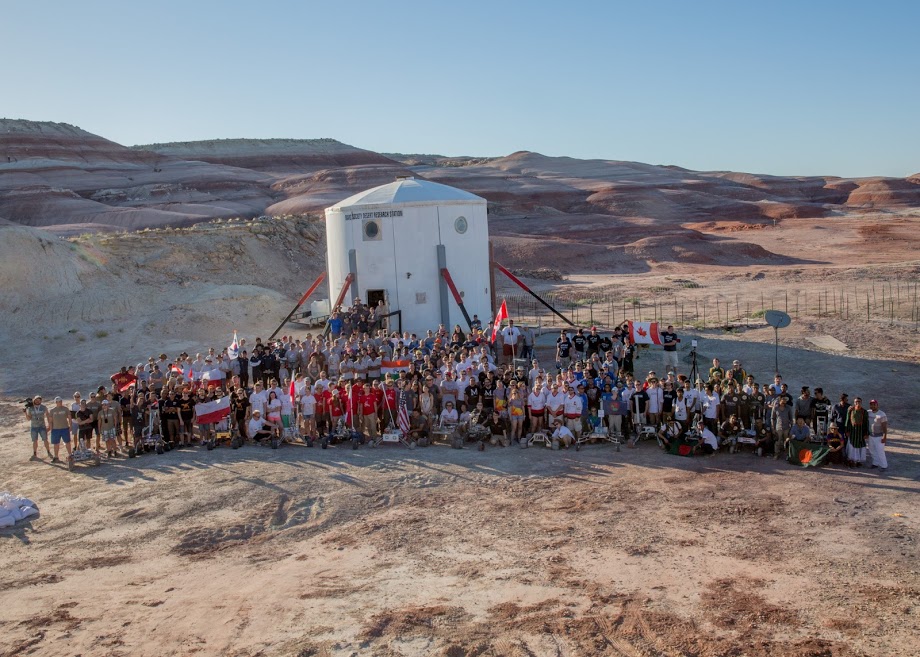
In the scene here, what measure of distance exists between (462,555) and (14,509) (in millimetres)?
6759

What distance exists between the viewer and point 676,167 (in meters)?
142

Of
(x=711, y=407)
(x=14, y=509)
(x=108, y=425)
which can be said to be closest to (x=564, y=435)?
(x=711, y=407)

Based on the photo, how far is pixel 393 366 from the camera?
57.4ft

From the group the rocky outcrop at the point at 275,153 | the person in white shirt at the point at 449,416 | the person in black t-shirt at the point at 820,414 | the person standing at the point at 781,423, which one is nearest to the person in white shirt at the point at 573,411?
the person in white shirt at the point at 449,416

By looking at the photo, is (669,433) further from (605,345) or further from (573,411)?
(605,345)

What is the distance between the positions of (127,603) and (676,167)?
142m

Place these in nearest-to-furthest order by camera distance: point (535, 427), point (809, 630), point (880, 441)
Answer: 1. point (809, 630)
2. point (880, 441)
3. point (535, 427)

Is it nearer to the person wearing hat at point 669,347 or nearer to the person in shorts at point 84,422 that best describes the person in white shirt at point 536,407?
the person wearing hat at point 669,347

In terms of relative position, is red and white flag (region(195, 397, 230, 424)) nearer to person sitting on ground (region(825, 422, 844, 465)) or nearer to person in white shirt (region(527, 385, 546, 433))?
person in white shirt (region(527, 385, 546, 433))

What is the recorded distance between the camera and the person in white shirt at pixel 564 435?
46.4 ft

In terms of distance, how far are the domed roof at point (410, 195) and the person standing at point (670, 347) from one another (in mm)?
7838

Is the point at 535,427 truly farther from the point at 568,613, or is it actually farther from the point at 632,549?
the point at 568,613

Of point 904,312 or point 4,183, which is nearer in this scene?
point 904,312

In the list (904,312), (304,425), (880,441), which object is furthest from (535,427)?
(904,312)
